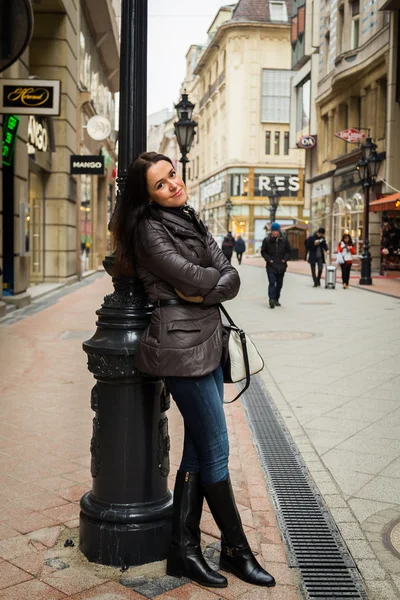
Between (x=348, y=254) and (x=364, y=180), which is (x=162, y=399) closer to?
(x=348, y=254)

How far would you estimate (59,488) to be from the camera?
4.60 metres

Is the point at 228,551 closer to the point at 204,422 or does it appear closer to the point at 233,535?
the point at 233,535

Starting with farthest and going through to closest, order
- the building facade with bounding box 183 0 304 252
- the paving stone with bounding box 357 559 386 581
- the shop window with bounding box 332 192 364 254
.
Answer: the building facade with bounding box 183 0 304 252 < the shop window with bounding box 332 192 364 254 < the paving stone with bounding box 357 559 386 581

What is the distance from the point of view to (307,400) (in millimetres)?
7352

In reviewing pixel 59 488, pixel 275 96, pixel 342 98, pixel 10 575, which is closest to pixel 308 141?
pixel 342 98

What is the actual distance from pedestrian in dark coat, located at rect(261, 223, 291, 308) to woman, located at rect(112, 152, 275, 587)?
1304 centimetres

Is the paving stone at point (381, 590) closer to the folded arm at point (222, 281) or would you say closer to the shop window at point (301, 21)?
the folded arm at point (222, 281)

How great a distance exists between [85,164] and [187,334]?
20.1 m

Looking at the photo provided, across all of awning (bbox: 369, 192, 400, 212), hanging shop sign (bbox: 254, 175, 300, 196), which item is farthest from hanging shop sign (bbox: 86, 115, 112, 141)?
hanging shop sign (bbox: 254, 175, 300, 196)

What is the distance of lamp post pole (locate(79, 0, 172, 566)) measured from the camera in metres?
3.51

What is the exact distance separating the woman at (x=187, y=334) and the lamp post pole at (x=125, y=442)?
16 centimetres

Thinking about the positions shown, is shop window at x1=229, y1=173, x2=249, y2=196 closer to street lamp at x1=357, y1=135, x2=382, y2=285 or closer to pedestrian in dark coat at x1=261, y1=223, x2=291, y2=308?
street lamp at x1=357, y1=135, x2=382, y2=285

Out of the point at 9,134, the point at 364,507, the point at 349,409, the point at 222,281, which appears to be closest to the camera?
the point at 222,281

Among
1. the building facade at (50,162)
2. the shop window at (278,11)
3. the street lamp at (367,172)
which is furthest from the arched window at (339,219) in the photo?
the shop window at (278,11)
